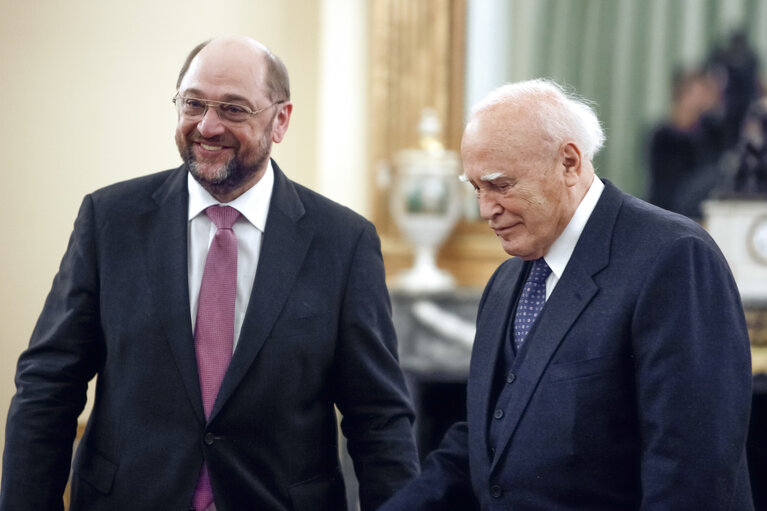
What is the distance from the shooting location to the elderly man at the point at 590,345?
5.15 ft

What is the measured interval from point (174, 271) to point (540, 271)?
0.73 meters

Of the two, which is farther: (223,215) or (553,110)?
(223,215)

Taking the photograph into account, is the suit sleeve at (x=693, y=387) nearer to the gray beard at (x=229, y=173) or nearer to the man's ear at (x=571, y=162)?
the man's ear at (x=571, y=162)

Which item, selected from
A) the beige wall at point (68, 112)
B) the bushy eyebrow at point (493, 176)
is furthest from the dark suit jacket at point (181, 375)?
the beige wall at point (68, 112)

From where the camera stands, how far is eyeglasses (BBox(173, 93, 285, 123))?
203 centimetres

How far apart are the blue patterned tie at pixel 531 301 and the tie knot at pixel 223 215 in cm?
62

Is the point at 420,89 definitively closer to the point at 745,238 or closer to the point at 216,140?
the point at 745,238

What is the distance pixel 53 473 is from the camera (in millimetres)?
2035

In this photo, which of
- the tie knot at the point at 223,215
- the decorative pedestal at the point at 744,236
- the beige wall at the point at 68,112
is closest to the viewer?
the tie knot at the point at 223,215

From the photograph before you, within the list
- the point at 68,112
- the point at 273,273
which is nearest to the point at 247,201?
the point at 273,273

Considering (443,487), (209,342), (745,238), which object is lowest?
(745,238)

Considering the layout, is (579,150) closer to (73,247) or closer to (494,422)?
(494,422)

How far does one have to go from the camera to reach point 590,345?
1688 millimetres

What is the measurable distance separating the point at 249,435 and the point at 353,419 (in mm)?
275
